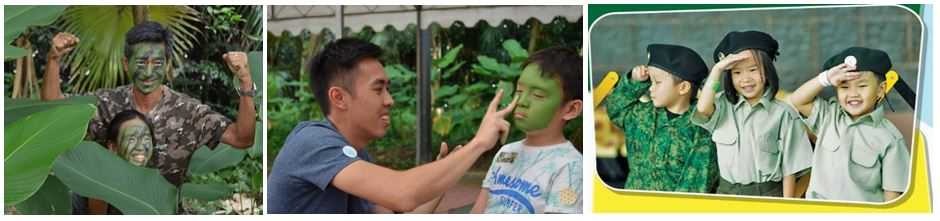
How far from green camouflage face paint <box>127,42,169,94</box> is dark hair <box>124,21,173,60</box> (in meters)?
0.02

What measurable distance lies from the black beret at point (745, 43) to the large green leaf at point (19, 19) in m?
3.97

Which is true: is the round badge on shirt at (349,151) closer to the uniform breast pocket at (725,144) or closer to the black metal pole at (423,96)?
the black metal pole at (423,96)

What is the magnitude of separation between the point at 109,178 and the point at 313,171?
1.25 meters

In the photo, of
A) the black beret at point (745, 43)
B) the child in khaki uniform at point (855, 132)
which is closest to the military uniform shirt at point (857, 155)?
the child in khaki uniform at point (855, 132)

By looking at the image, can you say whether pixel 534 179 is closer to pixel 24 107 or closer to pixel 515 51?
pixel 515 51

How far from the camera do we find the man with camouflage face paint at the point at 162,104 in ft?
23.7

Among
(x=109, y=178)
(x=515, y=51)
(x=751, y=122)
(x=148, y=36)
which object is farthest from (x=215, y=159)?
(x=751, y=122)

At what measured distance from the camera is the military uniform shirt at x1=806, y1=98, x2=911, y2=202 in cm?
698

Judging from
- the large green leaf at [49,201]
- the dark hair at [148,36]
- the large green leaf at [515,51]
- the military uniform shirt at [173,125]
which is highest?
the dark hair at [148,36]

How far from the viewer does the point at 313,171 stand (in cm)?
700

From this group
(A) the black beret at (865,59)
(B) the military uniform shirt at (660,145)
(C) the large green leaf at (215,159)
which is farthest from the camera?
(C) the large green leaf at (215,159)

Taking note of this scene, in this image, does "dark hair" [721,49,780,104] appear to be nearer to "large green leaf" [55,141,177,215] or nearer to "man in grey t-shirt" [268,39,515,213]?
"man in grey t-shirt" [268,39,515,213]

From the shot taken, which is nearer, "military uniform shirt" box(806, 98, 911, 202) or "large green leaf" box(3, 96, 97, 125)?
"military uniform shirt" box(806, 98, 911, 202)

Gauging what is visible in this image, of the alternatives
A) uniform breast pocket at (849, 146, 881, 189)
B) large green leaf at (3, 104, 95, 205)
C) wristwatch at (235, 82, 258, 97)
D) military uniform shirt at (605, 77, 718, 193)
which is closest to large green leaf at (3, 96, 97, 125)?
large green leaf at (3, 104, 95, 205)
